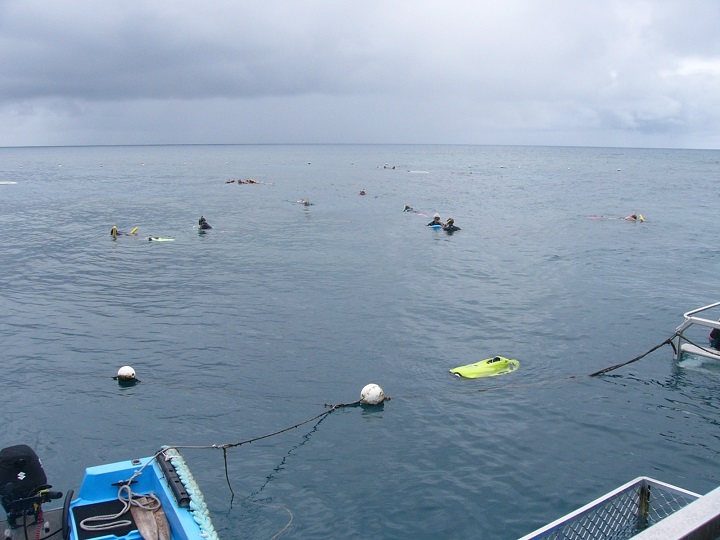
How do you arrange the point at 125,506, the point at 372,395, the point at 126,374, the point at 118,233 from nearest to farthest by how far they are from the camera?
the point at 125,506 → the point at 372,395 → the point at 126,374 → the point at 118,233

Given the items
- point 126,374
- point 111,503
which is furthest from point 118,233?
point 111,503

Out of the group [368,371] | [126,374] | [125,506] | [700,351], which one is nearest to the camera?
[125,506]

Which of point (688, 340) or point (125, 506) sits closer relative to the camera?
point (125, 506)

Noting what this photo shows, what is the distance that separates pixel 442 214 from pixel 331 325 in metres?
44.8

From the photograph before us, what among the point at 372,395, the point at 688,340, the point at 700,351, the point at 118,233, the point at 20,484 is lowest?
the point at 118,233

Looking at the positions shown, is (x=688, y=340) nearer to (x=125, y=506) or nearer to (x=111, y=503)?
(x=125, y=506)

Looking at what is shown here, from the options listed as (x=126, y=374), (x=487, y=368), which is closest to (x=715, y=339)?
(x=487, y=368)

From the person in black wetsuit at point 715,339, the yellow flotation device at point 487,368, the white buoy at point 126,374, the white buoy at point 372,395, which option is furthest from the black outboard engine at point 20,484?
the person in black wetsuit at point 715,339

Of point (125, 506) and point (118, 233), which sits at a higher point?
point (125, 506)

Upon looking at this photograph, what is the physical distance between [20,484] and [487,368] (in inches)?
597

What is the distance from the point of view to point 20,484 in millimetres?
11555

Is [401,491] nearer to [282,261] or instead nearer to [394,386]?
[394,386]

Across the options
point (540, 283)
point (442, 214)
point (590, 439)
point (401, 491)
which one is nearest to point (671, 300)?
point (540, 283)

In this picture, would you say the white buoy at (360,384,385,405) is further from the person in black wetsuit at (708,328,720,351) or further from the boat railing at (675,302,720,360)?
the person in black wetsuit at (708,328,720,351)
